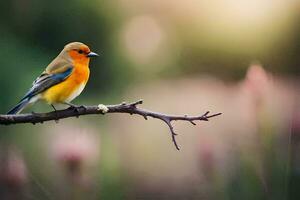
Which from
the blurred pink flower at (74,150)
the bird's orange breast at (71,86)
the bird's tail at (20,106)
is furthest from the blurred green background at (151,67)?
the bird's tail at (20,106)

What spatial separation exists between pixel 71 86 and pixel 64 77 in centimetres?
2

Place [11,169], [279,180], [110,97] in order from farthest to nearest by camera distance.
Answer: [110,97] < [279,180] < [11,169]

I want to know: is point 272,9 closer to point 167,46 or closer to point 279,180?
point 167,46

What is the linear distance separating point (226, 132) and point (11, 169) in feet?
4.77

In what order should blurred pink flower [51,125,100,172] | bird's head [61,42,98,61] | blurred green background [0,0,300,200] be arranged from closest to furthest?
bird's head [61,42,98,61] < blurred pink flower [51,125,100,172] < blurred green background [0,0,300,200]

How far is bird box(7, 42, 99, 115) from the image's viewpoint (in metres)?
1.54

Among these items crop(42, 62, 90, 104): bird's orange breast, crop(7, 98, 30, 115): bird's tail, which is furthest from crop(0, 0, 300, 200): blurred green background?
crop(7, 98, 30, 115): bird's tail

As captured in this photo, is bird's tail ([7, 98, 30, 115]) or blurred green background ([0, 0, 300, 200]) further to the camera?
blurred green background ([0, 0, 300, 200])

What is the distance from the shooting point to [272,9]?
13.9 feet

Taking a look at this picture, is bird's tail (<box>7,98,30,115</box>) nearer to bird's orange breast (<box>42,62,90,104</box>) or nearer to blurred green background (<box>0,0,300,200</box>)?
bird's orange breast (<box>42,62,90,104</box>)

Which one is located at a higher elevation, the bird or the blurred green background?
the bird

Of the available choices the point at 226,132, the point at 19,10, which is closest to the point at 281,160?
the point at 226,132

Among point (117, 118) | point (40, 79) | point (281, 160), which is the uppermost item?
point (40, 79)

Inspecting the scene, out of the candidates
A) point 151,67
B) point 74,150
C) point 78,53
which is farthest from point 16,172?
point 151,67
